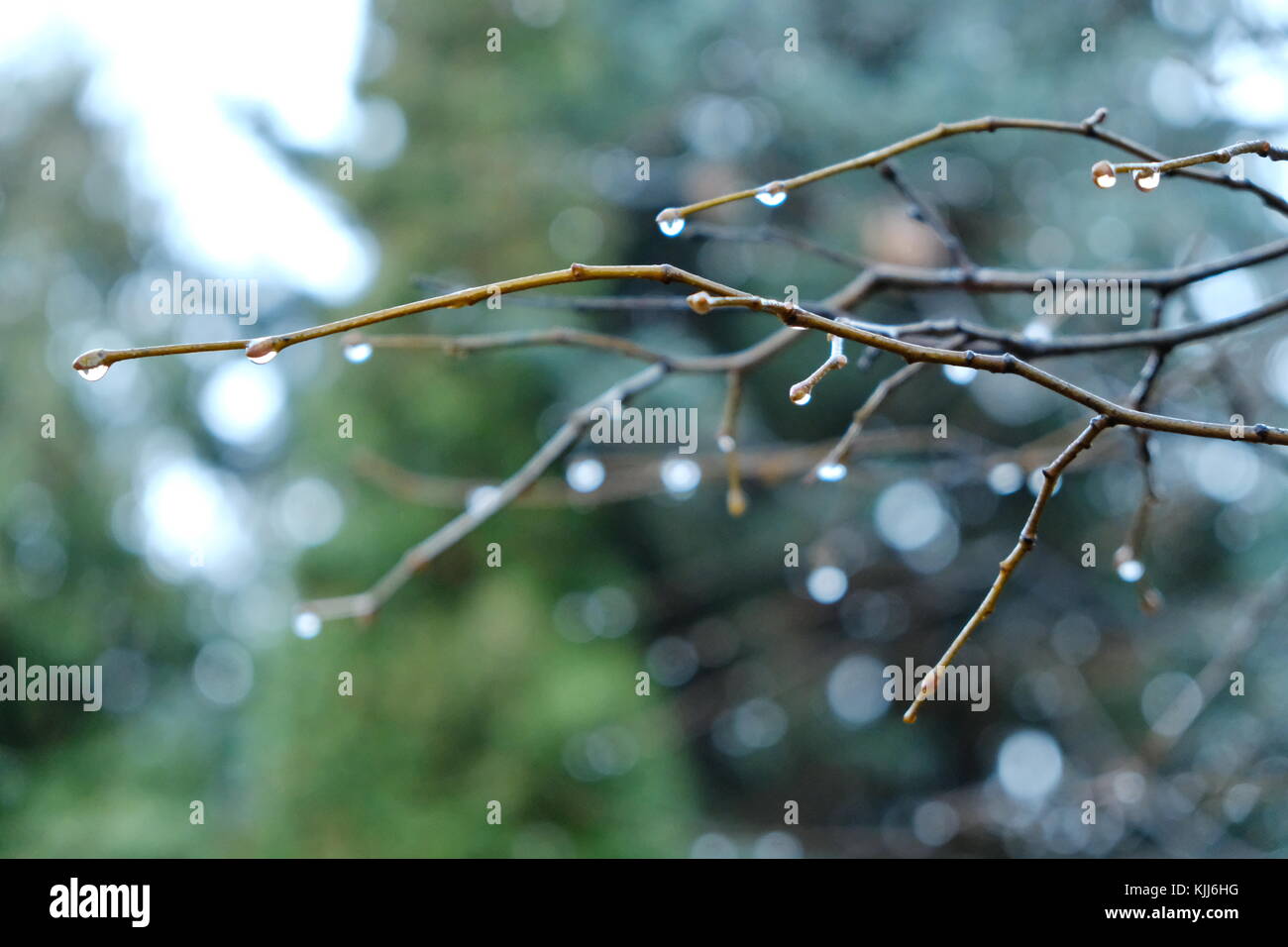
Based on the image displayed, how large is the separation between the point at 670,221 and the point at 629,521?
159 inches

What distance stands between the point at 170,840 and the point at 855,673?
3084mm

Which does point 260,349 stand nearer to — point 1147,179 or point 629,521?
point 1147,179

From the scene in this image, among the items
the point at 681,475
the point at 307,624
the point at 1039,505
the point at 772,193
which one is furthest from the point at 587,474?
the point at 1039,505

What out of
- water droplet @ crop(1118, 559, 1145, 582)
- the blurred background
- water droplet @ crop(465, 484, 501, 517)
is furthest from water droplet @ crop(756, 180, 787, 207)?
the blurred background

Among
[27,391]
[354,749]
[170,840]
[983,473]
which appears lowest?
[170,840]

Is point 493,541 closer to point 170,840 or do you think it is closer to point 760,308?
point 170,840

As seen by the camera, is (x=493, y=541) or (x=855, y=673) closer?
(x=493, y=541)

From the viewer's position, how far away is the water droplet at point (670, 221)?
0.64 meters

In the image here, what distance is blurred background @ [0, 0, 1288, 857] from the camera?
11.9 feet

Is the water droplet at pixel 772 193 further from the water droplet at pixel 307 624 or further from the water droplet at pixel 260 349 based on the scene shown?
the water droplet at pixel 307 624

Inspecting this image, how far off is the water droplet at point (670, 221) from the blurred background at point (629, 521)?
7.73ft

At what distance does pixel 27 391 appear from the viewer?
215 inches
